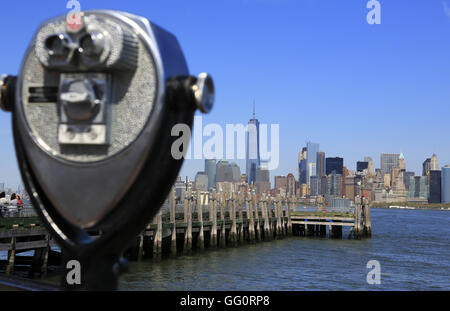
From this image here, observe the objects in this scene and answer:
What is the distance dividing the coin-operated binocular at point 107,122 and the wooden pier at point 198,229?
2.14 meters

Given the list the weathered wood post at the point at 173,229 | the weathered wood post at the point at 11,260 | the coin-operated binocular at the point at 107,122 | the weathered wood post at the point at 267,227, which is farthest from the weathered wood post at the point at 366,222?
the coin-operated binocular at the point at 107,122

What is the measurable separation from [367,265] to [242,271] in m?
8.11

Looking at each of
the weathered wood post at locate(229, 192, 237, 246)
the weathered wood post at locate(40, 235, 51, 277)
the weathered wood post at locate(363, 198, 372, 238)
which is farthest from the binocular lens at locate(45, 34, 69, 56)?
the weathered wood post at locate(363, 198, 372, 238)

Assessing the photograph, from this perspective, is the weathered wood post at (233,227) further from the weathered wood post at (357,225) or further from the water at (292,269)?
the weathered wood post at (357,225)

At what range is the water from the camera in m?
21.1

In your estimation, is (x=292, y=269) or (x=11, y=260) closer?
(x=11, y=260)

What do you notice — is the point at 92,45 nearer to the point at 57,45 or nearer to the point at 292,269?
the point at 57,45

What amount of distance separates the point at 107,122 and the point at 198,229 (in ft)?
95.8

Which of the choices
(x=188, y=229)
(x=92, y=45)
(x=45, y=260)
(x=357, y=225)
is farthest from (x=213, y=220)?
(x=92, y=45)

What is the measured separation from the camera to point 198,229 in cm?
3155

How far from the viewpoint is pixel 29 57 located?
296 cm

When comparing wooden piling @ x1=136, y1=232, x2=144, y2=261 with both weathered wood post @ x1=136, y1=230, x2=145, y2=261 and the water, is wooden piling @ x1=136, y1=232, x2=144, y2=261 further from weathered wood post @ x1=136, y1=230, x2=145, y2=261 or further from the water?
the water

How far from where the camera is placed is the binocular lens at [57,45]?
109 inches
